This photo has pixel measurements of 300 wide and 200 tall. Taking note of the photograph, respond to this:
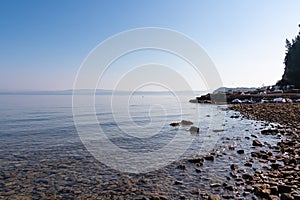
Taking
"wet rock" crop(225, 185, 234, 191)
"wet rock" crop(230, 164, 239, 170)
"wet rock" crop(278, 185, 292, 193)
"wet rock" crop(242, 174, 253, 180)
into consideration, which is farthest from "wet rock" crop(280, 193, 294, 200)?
"wet rock" crop(230, 164, 239, 170)

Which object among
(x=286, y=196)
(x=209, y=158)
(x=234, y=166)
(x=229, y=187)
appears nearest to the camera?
(x=286, y=196)

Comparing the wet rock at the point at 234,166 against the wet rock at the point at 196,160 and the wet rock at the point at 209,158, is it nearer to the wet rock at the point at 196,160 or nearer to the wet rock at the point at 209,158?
the wet rock at the point at 209,158

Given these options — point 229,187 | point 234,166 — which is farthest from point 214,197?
point 234,166

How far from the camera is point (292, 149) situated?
40.2ft

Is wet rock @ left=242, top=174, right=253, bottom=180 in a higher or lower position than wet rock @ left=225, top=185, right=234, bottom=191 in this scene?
higher

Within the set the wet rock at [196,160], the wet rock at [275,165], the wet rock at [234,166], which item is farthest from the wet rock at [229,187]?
the wet rock at [196,160]

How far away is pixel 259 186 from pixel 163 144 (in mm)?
8451

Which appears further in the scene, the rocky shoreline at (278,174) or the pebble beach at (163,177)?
the pebble beach at (163,177)

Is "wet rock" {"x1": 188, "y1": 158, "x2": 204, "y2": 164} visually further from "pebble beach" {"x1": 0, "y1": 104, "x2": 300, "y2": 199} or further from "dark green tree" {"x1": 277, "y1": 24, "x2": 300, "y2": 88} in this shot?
"dark green tree" {"x1": 277, "y1": 24, "x2": 300, "y2": 88}

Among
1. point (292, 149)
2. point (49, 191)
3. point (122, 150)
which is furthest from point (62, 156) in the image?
point (292, 149)

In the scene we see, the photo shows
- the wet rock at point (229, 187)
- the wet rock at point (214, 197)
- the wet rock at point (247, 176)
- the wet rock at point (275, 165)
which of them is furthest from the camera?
the wet rock at point (275, 165)

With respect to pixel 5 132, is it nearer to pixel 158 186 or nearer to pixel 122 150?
pixel 122 150

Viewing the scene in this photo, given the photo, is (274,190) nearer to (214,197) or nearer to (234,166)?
(214,197)

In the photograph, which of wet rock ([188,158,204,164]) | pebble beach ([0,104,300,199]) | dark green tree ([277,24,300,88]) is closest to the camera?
pebble beach ([0,104,300,199])
